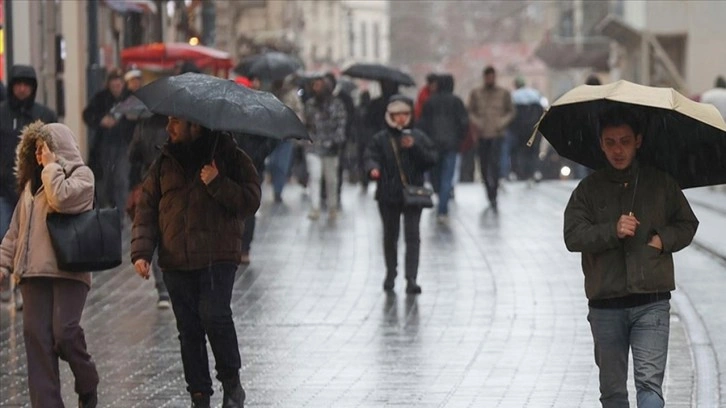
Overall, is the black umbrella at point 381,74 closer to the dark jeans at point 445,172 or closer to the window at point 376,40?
the dark jeans at point 445,172

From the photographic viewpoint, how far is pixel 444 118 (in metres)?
21.8

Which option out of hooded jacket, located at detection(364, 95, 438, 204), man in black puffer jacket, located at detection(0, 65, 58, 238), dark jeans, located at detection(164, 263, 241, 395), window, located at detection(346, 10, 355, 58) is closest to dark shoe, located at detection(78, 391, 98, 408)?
dark jeans, located at detection(164, 263, 241, 395)

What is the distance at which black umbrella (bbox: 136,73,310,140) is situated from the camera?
8719 millimetres

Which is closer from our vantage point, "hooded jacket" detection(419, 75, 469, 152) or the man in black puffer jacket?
the man in black puffer jacket

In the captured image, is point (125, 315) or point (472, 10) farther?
point (472, 10)

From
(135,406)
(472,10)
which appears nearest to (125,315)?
(135,406)

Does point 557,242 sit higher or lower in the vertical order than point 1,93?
lower

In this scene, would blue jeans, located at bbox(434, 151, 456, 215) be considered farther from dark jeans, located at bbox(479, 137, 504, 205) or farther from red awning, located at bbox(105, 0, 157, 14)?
red awning, located at bbox(105, 0, 157, 14)

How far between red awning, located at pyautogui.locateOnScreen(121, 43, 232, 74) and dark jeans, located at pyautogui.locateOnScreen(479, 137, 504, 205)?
4987 mm

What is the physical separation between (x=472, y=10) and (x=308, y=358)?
7048cm

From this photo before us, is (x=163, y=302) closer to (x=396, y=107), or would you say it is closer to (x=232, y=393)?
(x=396, y=107)

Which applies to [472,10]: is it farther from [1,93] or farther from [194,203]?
[194,203]

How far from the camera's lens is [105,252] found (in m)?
9.24

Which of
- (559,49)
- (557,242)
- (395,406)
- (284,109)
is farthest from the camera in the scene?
(559,49)
